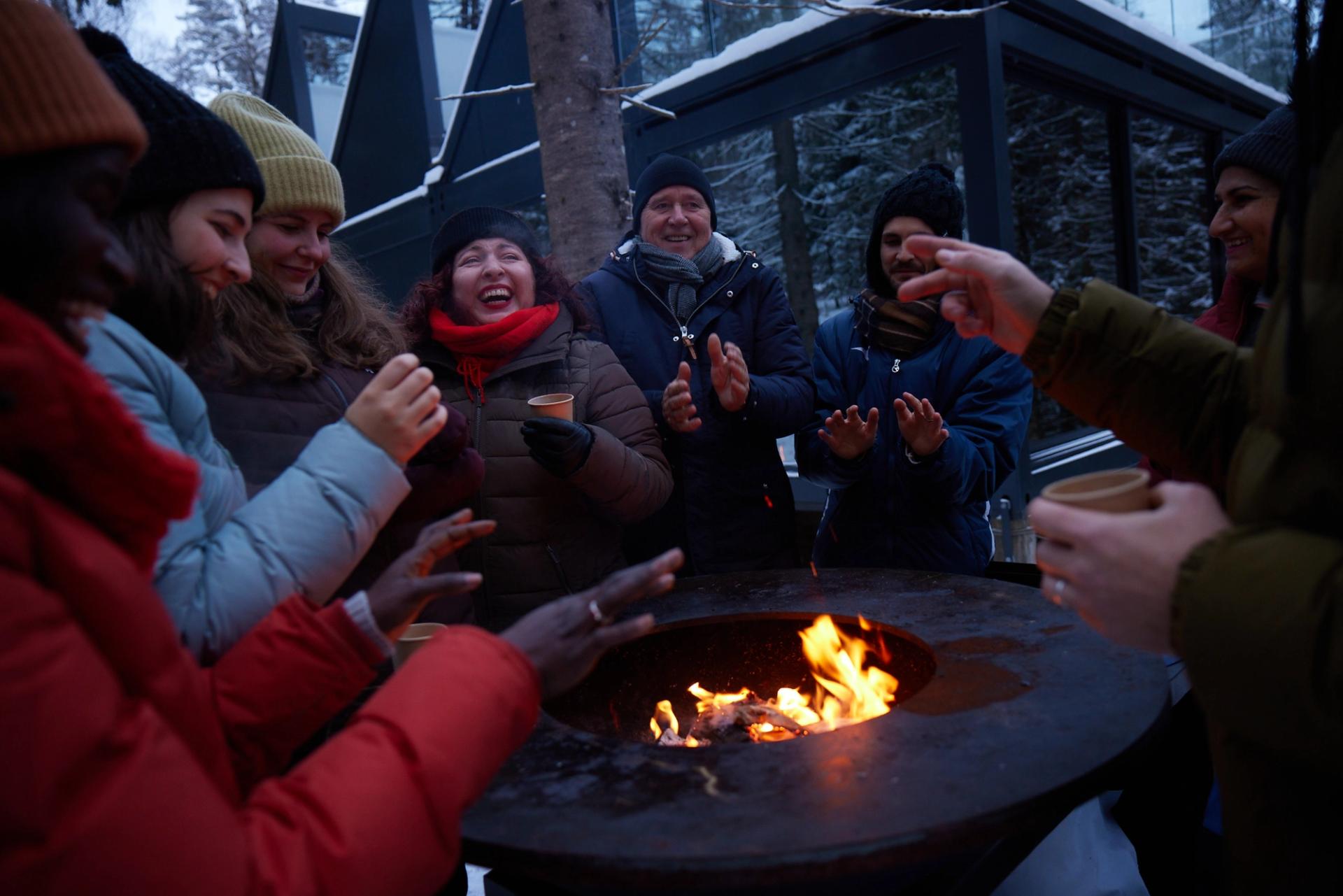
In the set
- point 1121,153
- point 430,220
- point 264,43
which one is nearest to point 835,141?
point 1121,153

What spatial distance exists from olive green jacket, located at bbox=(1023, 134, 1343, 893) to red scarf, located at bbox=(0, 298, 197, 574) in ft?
4.19

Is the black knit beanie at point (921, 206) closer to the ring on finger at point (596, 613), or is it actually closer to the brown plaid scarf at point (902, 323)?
the brown plaid scarf at point (902, 323)

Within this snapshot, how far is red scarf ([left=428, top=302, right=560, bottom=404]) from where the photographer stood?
2924 mm

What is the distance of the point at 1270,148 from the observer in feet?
9.78

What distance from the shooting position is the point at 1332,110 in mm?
1177

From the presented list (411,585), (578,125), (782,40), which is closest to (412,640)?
(411,585)

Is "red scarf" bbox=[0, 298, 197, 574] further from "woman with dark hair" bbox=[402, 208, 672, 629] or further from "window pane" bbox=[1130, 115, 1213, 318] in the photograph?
"window pane" bbox=[1130, 115, 1213, 318]

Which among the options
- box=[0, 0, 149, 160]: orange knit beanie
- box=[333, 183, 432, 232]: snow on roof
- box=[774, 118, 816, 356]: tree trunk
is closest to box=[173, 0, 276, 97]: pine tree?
box=[333, 183, 432, 232]: snow on roof

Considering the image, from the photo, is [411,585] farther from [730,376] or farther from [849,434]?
[849,434]

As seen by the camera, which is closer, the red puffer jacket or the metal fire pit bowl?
the red puffer jacket

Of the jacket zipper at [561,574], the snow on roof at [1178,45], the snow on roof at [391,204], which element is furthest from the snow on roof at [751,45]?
the jacket zipper at [561,574]

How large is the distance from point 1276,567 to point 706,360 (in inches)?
99.6

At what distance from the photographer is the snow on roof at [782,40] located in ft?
21.0

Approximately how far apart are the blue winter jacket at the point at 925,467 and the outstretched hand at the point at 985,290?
1.06 meters
